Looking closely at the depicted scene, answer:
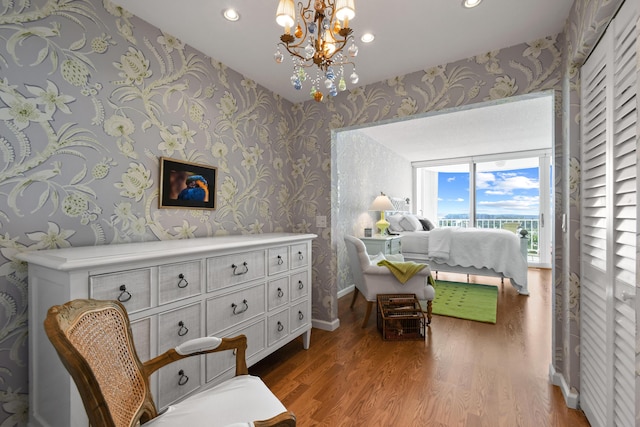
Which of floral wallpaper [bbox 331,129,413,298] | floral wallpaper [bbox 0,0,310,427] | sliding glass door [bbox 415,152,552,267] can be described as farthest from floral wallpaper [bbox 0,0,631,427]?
sliding glass door [bbox 415,152,552,267]

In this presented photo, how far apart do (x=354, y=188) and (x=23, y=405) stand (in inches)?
154

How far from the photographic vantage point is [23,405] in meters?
1.37

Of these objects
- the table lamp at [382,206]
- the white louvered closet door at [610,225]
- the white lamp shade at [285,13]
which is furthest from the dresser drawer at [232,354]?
the table lamp at [382,206]

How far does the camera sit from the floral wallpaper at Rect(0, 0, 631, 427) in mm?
1351

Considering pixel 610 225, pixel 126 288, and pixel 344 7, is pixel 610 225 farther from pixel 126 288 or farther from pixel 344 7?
pixel 126 288

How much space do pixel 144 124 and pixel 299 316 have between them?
1833 millimetres

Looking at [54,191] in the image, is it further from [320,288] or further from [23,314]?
[320,288]

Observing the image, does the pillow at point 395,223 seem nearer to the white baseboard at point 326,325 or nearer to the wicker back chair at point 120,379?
the white baseboard at point 326,325

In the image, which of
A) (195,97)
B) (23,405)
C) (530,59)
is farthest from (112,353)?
(530,59)

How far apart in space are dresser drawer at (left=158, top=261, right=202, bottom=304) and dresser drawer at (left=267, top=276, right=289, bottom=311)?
0.62 meters

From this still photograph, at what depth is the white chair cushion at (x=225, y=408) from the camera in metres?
0.98

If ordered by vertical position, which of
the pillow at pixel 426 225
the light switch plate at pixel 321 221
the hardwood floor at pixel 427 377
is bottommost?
the hardwood floor at pixel 427 377

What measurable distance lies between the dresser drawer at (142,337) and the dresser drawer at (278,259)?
864mm

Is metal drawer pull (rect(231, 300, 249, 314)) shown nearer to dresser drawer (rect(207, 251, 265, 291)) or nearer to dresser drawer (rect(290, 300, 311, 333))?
dresser drawer (rect(207, 251, 265, 291))
